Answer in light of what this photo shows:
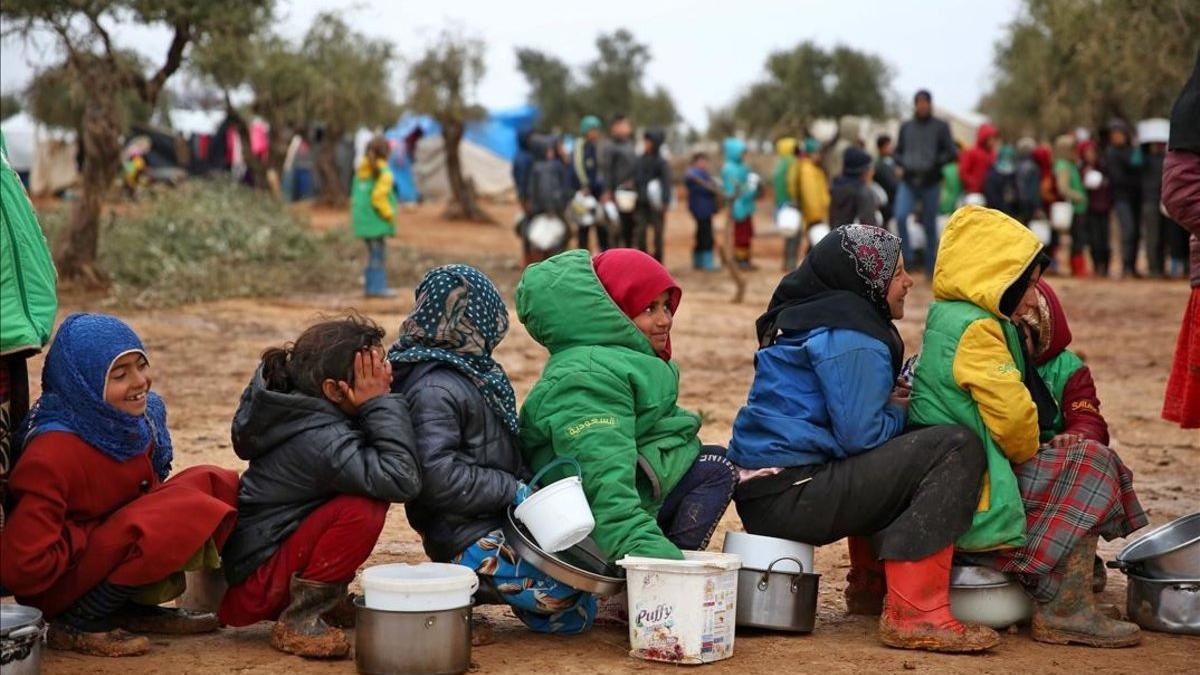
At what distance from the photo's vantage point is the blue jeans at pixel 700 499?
14.9 feet

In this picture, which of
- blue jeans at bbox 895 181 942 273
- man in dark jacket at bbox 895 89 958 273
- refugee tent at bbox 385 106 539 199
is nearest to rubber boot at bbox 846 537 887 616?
man in dark jacket at bbox 895 89 958 273

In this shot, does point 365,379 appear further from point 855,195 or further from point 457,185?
point 457,185

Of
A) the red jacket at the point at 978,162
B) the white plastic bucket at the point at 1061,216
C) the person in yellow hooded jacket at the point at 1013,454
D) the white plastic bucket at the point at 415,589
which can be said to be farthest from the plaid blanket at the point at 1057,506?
the red jacket at the point at 978,162

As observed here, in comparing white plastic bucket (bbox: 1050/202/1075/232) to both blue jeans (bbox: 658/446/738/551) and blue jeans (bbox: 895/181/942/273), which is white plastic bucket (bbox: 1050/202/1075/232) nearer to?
blue jeans (bbox: 895/181/942/273)

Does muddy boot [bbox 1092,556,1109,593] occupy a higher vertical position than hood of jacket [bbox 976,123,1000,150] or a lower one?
lower

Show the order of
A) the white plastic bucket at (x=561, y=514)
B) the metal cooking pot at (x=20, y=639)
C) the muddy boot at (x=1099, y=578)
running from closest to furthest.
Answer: the metal cooking pot at (x=20, y=639), the white plastic bucket at (x=561, y=514), the muddy boot at (x=1099, y=578)

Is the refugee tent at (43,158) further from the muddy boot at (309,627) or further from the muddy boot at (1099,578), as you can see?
the muddy boot at (1099,578)

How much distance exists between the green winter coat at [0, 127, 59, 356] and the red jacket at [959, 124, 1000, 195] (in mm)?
15361

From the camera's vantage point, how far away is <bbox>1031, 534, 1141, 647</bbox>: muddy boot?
4.44 m

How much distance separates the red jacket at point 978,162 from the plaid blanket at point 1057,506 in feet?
46.4

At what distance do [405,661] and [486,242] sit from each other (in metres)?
19.6

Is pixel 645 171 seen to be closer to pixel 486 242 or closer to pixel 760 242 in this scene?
pixel 486 242

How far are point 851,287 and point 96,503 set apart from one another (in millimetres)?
2199

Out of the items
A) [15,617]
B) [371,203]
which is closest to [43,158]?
[371,203]
